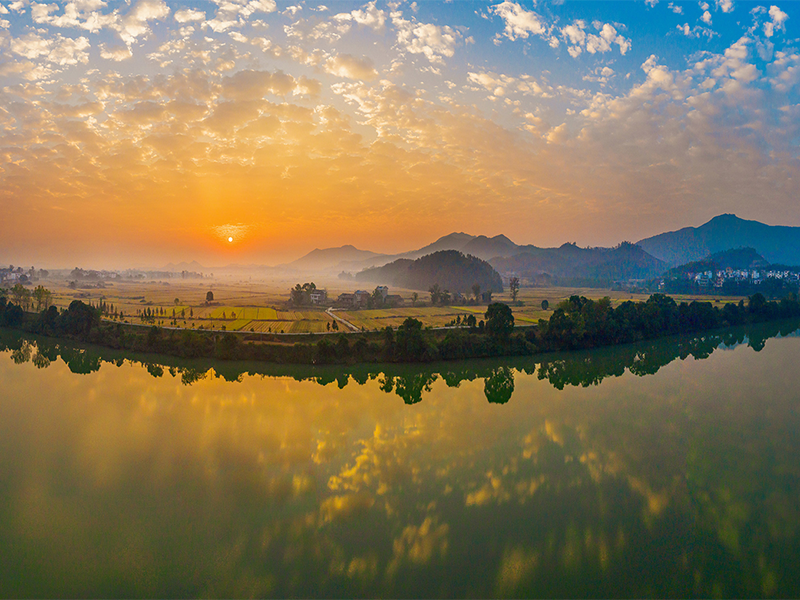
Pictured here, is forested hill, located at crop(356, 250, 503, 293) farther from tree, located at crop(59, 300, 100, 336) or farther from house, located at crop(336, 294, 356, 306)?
tree, located at crop(59, 300, 100, 336)

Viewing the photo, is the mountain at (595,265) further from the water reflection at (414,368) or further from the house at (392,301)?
the water reflection at (414,368)

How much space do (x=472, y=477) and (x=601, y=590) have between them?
16.6 feet

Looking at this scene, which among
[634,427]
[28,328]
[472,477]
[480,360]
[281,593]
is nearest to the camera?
[281,593]

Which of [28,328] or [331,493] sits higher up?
[28,328]

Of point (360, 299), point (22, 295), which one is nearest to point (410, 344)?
point (360, 299)

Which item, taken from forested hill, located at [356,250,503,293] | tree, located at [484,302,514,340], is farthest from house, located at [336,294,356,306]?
forested hill, located at [356,250,503,293]

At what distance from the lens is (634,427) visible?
17.8 meters

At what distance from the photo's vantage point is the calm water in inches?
355

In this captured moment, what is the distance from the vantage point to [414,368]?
88.7 feet

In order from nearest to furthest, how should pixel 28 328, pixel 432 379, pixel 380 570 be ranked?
pixel 380 570, pixel 432 379, pixel 28 328

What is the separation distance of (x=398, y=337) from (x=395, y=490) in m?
16.1

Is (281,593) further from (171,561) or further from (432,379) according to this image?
(432,379)

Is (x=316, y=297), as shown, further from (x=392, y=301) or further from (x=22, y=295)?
(x=22, y=295)

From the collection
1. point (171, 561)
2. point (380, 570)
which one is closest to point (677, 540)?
point (380, 570)
